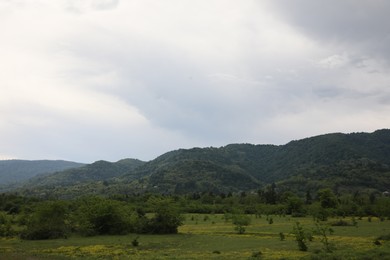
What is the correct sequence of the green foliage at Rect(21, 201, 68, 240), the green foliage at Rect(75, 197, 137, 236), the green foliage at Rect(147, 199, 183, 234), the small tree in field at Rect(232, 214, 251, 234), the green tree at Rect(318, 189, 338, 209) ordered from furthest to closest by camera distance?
the green tree at Rect(318, 189, 338, 209), the green foliage at Rect(147, 199, 183, 234), the green foliage at Rect(75, 197, 137, 236), the small tree in field at Rect(232, 214, 251, 234), the green foliage at Rect(21, 201, 68, 240)

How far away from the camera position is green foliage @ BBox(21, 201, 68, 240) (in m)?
71.4

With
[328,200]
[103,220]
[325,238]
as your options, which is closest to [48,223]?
[103,220]

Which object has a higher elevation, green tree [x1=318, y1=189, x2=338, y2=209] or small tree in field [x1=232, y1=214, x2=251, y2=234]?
green tree [x1=318, y1=189, x2=338, y2=209]

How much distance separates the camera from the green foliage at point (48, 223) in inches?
2810

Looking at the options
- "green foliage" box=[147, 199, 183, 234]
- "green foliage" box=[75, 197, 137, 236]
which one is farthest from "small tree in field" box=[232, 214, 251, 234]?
"green foliage" box=[75, 197, 137, 236]

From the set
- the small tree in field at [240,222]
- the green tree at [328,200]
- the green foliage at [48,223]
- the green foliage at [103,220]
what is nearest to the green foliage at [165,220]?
the green foliage at [103,220]

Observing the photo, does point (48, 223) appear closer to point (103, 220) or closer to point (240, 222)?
point (103, 220)

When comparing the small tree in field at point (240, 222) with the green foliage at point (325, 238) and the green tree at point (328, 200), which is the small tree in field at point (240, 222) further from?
the green tree at point (328, 200)

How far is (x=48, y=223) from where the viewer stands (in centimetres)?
7212

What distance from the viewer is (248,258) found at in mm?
37750

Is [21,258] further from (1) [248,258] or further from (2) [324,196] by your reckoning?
(2) [324,196]

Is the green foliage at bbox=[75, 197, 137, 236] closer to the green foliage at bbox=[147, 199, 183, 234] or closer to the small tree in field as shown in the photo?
the green foliage at bbox=[147, 199, 183, 234]

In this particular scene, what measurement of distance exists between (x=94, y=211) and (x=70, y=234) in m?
6.18

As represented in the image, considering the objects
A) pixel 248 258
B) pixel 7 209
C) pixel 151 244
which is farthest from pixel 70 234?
pixel 7 209
